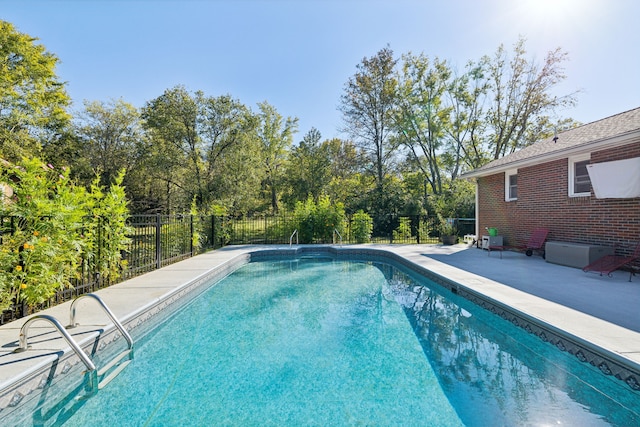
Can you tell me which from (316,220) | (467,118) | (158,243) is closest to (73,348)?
(158,243)

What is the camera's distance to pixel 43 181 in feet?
13.0

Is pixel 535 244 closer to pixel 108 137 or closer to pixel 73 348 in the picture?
pixel 73 348

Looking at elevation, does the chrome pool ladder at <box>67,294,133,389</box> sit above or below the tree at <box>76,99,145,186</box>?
below

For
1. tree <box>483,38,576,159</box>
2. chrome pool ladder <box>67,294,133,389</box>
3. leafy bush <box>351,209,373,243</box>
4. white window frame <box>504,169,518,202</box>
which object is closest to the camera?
chrome pool ladder <box>67,294,133,389</box>

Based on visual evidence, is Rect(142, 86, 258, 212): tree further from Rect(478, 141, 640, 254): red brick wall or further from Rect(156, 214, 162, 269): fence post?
Rect(478, 141, 640, 254): red brick wall

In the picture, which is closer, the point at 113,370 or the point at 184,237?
the point at 113,370

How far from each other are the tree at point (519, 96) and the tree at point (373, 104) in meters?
6.77

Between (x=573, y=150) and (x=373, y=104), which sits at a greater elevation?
(x=373, y=104)

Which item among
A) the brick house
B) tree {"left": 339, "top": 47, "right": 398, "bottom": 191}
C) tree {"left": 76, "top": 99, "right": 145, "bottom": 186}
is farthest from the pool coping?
tree {"left": 76, "top": 99, "right": 145, "bottom": 186}

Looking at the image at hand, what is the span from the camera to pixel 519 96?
2000cm

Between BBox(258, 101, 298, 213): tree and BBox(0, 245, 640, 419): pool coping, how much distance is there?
24.2m

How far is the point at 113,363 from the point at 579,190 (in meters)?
9.61

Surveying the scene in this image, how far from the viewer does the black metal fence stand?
4871 millimetres

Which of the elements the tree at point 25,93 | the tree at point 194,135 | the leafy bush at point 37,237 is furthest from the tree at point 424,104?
the tree at point 25,93
